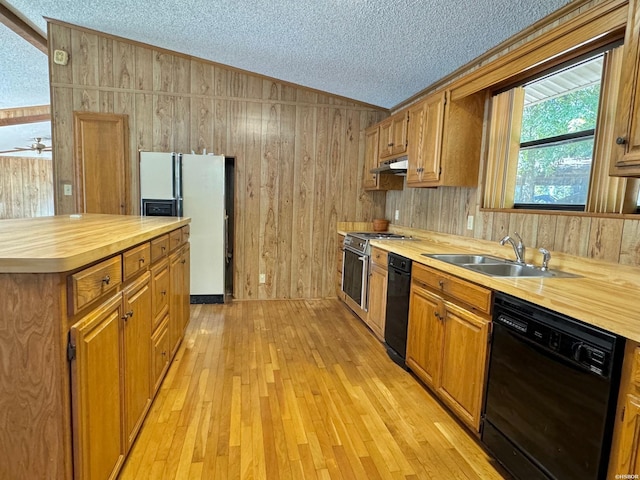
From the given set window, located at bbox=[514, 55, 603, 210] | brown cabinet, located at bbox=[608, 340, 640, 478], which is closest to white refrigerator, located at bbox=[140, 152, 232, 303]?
window, located at bbox=[514, 55, 603, 210]

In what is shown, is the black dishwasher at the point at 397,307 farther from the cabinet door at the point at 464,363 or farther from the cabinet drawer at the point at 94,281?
the cabinet drawer at the point at 94,281

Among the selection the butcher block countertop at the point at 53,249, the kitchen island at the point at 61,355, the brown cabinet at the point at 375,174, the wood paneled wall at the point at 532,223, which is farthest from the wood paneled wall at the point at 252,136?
the kitchen island at the point at 61,355

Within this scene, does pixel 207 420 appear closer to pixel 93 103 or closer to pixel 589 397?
pixel 589 397

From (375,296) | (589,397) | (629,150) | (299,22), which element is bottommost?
(375,296)

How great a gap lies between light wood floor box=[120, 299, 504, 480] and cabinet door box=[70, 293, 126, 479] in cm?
34

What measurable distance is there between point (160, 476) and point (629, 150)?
2.32m

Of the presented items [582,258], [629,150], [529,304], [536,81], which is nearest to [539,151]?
[536,81]

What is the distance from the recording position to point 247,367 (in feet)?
8.70

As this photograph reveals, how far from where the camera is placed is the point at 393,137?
12.0ft

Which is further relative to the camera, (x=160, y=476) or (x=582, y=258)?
(x=582, y=258)

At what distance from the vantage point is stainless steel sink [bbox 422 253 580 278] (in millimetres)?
2043

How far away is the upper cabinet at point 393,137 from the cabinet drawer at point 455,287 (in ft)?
4.92

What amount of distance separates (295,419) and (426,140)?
2.30 metres

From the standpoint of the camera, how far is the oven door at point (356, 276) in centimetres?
349
